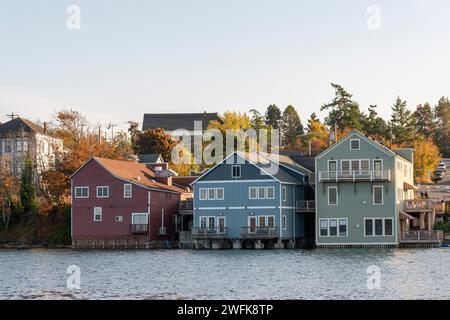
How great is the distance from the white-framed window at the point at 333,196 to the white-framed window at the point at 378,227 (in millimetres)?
3001

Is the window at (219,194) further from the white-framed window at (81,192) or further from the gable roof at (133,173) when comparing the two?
the white-framed window at (81,192)

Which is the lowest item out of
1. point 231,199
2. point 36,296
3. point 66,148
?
point 36,296

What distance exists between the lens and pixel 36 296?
34656 mm

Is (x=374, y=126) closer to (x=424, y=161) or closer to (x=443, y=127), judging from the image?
(x=424, y=161)

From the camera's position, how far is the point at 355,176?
2815 inches

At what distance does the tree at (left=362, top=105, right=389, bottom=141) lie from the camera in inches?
4461

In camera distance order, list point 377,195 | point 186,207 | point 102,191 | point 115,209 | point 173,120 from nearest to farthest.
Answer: point 377,195, point 115,209, point 102,191, point 186,207, point 173,120

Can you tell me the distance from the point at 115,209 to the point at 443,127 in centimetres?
8533

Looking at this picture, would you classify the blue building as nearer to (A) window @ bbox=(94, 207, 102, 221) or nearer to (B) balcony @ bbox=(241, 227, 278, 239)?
(B) balcony @ bbox=(241, 227, 278, 239)

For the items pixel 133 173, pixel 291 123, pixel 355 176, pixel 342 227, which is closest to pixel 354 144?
pixel 355 176

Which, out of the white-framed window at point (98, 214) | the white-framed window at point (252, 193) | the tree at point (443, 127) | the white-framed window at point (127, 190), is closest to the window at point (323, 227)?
the white-framed window at point (252, 193)

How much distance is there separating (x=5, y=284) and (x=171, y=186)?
45700 mm

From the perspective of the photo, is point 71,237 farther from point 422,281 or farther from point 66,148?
point 422,281
